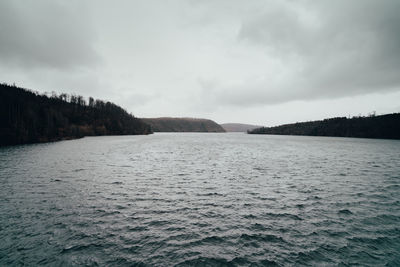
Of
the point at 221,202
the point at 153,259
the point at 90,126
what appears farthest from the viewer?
the point at 90,126

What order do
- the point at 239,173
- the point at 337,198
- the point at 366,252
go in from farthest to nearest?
the point at 239,173, the point at 337,198, the point at 366,252

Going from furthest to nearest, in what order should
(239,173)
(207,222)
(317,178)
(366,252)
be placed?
(239,173) < (317,178) < (207,222) < (366,252)

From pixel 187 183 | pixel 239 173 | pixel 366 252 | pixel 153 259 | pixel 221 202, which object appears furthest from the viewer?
pixel 239 173

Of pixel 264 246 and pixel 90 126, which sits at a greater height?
pixel 90 126

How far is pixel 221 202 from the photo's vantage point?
61.1ft

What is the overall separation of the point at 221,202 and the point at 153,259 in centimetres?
981

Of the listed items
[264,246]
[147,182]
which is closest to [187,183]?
[147,182]

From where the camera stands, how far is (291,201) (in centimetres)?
1909

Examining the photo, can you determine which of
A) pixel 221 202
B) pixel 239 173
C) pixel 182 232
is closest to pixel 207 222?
pixel 182 232

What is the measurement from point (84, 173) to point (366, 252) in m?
34.6

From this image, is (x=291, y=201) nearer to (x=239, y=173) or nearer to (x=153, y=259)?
(x=239, y=173)

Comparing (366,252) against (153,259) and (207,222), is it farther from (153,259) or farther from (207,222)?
(153,259)

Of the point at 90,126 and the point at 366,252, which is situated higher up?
the point at 90,126

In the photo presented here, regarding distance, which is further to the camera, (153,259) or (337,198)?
(337,198)
